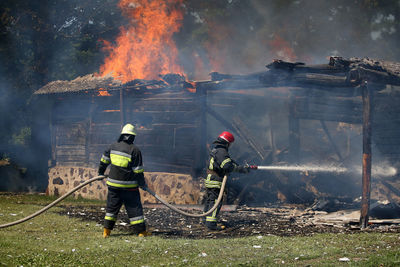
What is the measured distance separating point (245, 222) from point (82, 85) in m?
8.61

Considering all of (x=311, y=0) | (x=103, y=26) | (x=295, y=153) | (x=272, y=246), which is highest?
(x=311, y=0)

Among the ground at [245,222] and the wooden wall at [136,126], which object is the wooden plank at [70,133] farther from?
the ground at [245,222]

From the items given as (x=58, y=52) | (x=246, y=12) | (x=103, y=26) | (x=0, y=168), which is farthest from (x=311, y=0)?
(x=0, y=168)

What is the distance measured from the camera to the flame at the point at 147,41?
1877 cm

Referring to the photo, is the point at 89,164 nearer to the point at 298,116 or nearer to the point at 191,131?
the point at 191,131

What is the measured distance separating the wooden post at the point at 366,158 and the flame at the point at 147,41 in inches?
396

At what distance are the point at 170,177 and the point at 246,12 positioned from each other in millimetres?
18690

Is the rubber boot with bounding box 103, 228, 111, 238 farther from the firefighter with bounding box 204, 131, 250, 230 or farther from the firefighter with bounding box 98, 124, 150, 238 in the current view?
the firefighter with bounding box 204, 131, 250, 230

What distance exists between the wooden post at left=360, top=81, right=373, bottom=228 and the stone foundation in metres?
5.27

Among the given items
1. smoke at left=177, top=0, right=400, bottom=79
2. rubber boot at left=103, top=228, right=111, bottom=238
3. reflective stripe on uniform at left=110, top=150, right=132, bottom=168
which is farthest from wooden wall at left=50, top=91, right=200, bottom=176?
smoke at left=177, top=0, right=400, bottom=79

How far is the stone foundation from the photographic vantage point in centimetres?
1332

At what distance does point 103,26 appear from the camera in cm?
2634

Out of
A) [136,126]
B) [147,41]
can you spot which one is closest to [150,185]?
[136,126]

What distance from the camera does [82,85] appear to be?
51.0ft
